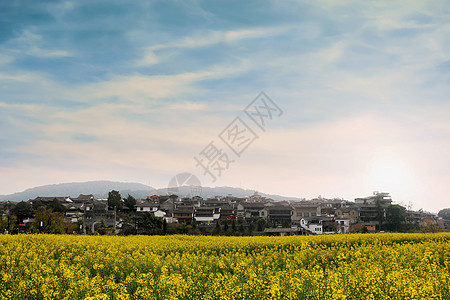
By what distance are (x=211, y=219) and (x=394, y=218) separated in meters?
35.9

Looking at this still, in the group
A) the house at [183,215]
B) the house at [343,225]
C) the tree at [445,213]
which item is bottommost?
the tree at [445,213]

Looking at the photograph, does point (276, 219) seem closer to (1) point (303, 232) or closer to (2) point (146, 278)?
(1) point (303, 232)

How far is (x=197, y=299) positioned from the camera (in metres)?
9.72

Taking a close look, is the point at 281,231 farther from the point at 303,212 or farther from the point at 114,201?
the point at 114,201

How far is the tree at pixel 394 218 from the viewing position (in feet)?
239

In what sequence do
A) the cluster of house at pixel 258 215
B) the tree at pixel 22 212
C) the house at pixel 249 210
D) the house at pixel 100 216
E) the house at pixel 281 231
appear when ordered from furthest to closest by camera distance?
the house at pixel 249 210 → the cluster of house at pixel 258 215 → the house at pixel 100 216 → the tree at pixel 22 212 → the house at pixel 281 231

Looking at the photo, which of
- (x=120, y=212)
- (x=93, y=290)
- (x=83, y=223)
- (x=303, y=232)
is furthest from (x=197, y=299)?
(x=120, y=212)

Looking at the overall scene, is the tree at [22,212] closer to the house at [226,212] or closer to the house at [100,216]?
the house at [100,216]

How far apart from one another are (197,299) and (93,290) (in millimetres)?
2608

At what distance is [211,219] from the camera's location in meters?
78.8

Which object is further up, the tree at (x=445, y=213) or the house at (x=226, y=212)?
the house at (x=226, y=212)

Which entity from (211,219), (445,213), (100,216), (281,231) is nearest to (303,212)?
(211,219)

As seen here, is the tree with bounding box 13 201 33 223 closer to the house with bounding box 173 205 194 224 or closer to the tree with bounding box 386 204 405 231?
the house with bounding box 173 205 194 224

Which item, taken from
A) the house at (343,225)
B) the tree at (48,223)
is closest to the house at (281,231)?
the house at (343,225)
